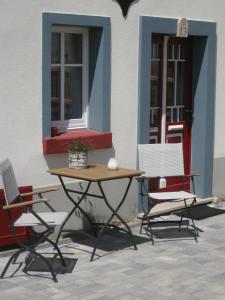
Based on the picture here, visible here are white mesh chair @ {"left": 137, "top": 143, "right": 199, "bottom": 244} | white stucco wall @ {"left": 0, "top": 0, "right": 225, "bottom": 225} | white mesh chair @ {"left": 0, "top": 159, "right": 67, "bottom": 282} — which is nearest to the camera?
white mesh chair @ {"left": 0, "top": 159, "right": 67, "bottom": 282}

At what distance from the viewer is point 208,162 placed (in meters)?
9.92

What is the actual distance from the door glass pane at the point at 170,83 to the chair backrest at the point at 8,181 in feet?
11.4

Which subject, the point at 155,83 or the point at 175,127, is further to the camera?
the point at 175,127

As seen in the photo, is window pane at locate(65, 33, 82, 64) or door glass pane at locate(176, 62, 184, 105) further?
door glass pane at locate(176, 62, 184, 105)

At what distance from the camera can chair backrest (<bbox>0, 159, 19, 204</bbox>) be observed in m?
6.45

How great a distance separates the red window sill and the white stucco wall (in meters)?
0.09

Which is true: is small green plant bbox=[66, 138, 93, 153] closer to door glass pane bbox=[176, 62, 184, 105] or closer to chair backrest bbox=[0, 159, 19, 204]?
chair backrest bbox=[0, 159, 19, 204]

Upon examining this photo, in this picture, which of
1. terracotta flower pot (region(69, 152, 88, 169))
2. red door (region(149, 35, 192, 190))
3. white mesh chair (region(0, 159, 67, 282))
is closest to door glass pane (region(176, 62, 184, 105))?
red door (region(149, 35, 192, 190))

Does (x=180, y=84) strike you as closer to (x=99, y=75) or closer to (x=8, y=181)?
(x=99, y=75)

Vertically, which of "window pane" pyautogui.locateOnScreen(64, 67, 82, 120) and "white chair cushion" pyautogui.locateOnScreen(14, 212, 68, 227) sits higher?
"window pane" pyautogui.locateOnScreen(64, 67, 82, 120)

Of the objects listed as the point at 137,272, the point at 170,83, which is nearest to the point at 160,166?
the point at 137,272

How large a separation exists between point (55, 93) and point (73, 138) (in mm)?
651

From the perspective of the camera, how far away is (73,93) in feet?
27.6

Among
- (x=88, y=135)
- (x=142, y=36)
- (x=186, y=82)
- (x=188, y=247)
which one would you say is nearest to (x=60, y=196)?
(x=88, y=135)
